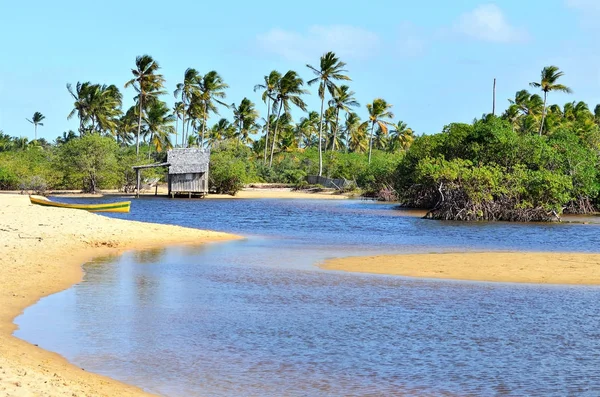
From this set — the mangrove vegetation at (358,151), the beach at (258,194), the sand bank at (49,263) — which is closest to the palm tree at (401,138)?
the mangrove vegetation at (358,151)

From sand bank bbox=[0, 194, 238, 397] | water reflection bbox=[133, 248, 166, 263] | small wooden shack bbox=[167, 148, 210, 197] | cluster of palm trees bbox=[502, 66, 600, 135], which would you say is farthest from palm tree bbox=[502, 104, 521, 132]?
water reflection bbox=[133, 248, 166, 263]

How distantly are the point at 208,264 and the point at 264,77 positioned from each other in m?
69.4

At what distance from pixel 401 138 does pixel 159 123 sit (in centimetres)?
4247

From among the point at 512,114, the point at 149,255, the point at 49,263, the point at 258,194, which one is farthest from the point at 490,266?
the point at 512,114

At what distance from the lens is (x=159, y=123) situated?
86.1 metres

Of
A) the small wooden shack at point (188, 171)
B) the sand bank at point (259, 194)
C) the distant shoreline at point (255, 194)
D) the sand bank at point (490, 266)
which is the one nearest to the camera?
the sand bank at point (490, 266)

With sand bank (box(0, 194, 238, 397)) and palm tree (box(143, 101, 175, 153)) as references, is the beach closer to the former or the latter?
palm tree (box(143, 101, 175, 153))

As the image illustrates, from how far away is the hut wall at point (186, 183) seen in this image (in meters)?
70.9

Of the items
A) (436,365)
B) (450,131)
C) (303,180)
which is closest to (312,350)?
(436,365)

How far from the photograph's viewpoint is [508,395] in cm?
873

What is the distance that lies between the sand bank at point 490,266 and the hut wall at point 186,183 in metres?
49.1

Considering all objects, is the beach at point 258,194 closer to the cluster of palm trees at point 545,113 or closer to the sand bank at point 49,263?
the cluster of palm trees at point 545,113

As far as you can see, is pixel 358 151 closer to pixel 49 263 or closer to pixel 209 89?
pixel 209 89

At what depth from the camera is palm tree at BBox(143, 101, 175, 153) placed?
84.8 metres
